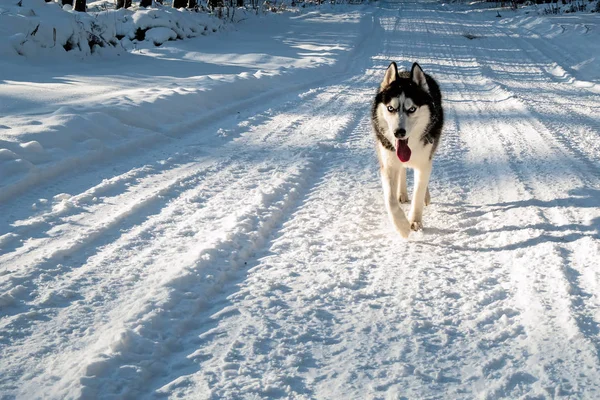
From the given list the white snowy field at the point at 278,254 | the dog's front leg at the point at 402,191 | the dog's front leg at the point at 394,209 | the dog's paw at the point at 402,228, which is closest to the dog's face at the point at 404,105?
the dog's front leg at the point at 394,209

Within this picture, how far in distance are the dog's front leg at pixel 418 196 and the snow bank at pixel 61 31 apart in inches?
352

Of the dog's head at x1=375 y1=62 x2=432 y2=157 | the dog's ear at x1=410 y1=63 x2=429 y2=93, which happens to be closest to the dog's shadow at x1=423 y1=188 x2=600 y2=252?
the dog's head at x1=375 y1=62 x2=432 y2=157

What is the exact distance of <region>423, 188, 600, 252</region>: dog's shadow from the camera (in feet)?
13.0

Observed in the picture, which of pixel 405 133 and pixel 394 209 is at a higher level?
pixel 405 133

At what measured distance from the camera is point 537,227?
421 centimetres

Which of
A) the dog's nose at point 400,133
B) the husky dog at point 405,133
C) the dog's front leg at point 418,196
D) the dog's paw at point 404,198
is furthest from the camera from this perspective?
the dog's paw at point 404,198

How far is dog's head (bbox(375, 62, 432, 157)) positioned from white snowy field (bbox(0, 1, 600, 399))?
31.3 inches

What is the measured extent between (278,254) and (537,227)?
79.9 inches

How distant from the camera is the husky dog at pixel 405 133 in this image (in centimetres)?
407

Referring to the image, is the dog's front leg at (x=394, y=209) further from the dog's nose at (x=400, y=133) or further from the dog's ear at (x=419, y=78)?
the dog's ear at (x=419, y=78)

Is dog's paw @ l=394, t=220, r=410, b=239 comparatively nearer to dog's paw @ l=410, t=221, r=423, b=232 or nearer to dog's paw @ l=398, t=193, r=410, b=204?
dog's paw @ l=410, t=221, r=423, b=232

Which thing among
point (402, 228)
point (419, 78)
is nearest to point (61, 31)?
point (419, 78)

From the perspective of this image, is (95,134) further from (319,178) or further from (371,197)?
(371,197)

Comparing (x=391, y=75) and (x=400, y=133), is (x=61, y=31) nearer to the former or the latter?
(x=391, y=75)
